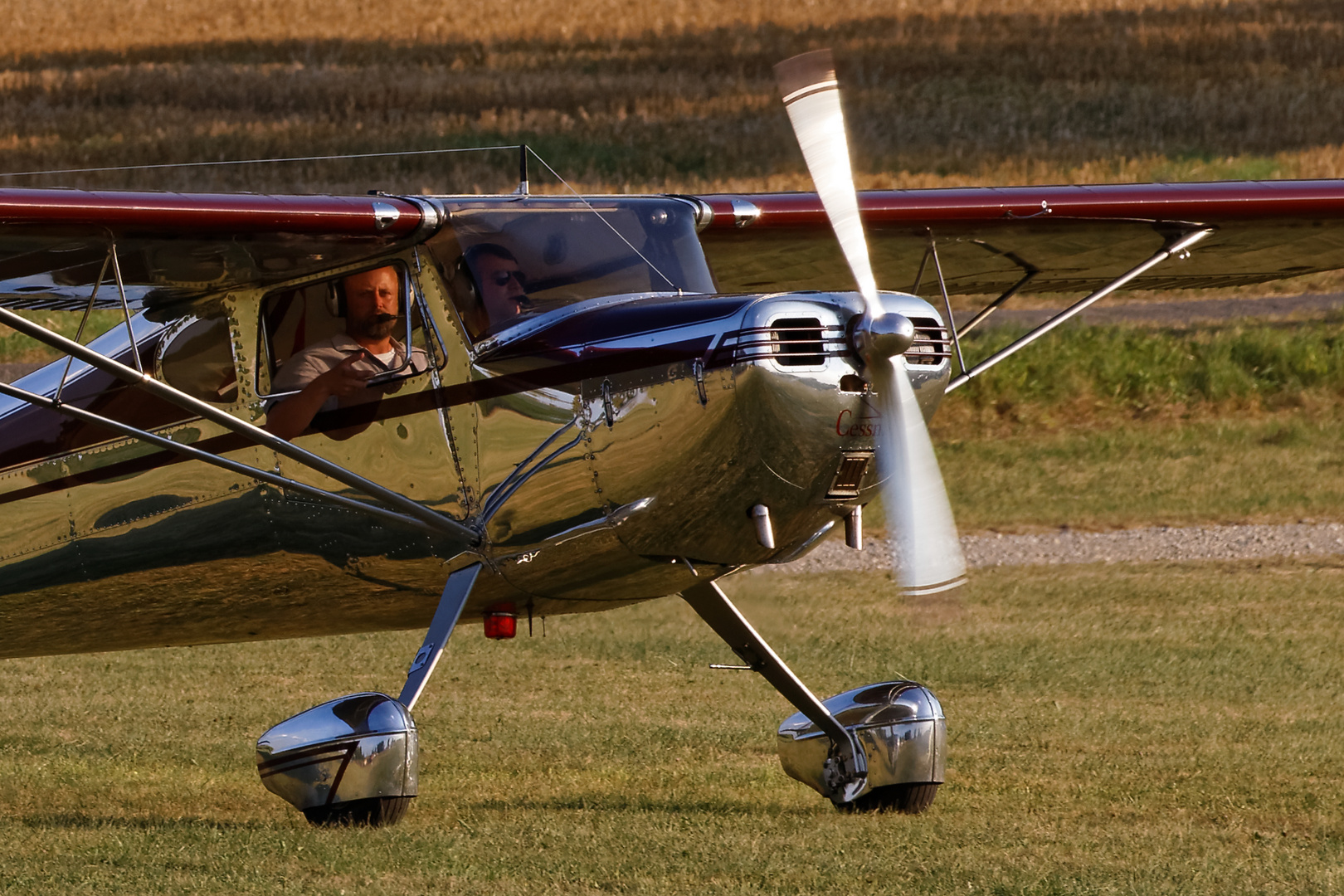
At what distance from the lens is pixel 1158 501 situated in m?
18.0

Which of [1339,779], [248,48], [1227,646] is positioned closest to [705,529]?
[1339,779]

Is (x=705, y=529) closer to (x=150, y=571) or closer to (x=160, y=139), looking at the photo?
(x=150, y=571)

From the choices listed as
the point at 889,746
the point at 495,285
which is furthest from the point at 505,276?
the point at 889,746

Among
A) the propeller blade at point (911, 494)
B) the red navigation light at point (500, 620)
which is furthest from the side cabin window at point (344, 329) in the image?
the propeller blade at point (911, 494)

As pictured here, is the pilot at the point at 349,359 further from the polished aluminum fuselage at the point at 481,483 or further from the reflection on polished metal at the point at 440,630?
the reflection on polished metal at the point at 440,630

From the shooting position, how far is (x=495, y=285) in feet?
21.7

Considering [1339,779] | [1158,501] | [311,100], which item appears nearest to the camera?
[1339,779]

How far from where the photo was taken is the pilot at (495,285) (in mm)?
6551

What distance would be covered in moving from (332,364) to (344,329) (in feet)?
0.48

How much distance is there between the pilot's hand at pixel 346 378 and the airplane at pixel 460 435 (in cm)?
8

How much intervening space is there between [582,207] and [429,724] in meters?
4.05

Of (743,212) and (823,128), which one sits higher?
(823,128)

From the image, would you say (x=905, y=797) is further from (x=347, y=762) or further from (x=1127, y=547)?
(x=1127, y=547)

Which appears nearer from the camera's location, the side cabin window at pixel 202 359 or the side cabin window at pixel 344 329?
the side cabin window at pixel 344 329
